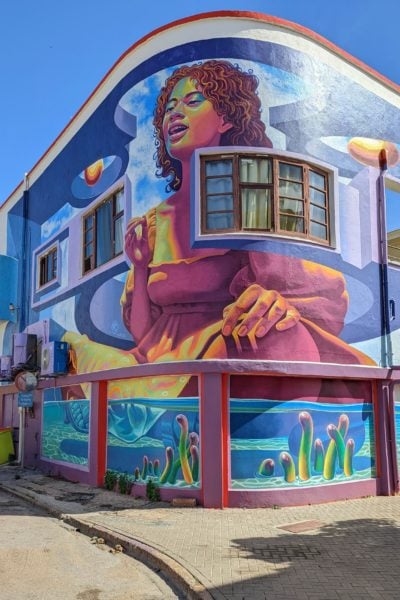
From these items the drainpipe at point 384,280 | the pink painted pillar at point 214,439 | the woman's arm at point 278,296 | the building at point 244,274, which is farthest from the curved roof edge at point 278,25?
the pink painted pillar at point 214,439

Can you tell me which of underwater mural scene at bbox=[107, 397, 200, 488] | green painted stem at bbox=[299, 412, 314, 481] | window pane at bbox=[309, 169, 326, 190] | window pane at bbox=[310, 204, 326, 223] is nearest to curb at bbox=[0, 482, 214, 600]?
underwater mural scene at bbox=[107, 397, 200, 488]

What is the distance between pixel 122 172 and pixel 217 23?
3526 mm

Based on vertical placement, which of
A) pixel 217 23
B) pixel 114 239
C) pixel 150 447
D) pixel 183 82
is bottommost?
pixel 150 447

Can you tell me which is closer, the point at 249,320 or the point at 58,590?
the point at 58,590

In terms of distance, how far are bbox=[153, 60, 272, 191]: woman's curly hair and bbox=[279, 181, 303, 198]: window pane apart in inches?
31.4

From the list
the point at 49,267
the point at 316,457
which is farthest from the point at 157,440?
the point at 49,267

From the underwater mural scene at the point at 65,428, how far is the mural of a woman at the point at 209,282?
233cm

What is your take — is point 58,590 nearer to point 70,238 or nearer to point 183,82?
point 183,82

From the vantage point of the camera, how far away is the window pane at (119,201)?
12.9m

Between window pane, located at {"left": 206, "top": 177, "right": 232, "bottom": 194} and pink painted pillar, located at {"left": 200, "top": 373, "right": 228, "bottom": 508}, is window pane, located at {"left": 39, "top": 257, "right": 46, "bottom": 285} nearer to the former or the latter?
window pane, located at {"left": 206, "top": 177, "right": 232, "bottom": 194}

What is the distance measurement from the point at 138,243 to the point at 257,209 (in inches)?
98.3

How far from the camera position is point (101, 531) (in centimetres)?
Result: 846

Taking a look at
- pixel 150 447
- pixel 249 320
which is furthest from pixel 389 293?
pixel 150 447

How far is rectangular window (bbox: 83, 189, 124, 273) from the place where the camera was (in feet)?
42.7
